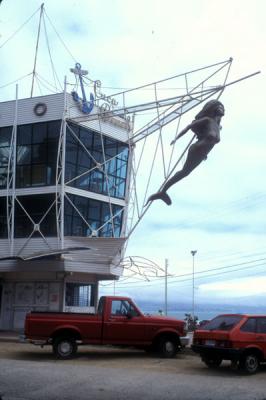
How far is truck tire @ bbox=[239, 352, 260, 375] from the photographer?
1410 cm

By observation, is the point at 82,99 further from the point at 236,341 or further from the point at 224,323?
the point at 236,341

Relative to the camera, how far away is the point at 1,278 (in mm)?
28750

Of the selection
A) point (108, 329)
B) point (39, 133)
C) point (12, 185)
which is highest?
point (39, 133)

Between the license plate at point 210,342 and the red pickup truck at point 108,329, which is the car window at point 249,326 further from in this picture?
the red pickup truck at point 108,329

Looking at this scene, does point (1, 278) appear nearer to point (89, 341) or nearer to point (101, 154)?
point (101, 154)

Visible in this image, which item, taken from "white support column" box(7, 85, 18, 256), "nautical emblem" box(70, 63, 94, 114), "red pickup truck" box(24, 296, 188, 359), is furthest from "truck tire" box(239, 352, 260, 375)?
"nautical emblem" box(70, 63, 94, 114)

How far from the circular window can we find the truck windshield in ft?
50.8

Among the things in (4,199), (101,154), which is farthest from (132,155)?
(4,199)

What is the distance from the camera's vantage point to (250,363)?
1416 cm

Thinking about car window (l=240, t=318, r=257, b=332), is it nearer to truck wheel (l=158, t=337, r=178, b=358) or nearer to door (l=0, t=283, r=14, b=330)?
truck wheel (l=158, t=337, r=178, b=358)

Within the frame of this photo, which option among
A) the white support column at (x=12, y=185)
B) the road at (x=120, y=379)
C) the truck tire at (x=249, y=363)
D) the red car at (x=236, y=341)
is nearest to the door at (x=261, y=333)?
the red car at (x=236, y=341)

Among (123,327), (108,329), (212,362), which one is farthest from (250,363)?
(108,329)

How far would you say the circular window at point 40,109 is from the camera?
1068 inches

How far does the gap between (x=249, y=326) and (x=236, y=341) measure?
0.74 metres
